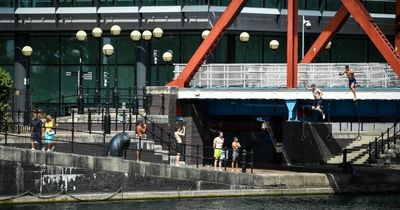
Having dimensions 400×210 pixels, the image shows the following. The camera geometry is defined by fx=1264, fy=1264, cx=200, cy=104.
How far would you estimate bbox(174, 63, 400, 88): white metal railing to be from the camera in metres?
50.5

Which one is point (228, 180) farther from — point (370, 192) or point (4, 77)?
point (4, 77)

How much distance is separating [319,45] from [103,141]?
15489 mm

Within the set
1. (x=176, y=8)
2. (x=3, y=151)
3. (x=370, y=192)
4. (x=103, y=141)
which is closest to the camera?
(x=3, y=151)

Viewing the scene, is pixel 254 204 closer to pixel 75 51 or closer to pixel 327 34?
pixel 327 34

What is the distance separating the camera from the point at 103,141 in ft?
157

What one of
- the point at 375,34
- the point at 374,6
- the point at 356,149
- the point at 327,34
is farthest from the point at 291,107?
the point at 374,6

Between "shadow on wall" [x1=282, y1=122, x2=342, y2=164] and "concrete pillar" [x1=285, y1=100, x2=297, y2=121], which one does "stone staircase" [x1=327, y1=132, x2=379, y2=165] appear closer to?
"shadow on wall" [x1=282, y1=122, x2=342, y2=164]

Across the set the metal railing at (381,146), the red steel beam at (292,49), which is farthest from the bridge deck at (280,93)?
the metal railing at (381,146)

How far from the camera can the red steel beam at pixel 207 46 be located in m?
53.8

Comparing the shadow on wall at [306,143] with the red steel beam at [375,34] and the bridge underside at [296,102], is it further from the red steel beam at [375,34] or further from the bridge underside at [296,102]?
the red steel beam at [375,34]

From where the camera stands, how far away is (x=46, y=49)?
7181 cm

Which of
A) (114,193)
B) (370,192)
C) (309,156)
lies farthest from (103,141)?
(309,156)

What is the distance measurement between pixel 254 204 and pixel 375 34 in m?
8.90

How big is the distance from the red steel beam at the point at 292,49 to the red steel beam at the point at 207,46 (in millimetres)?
2594
